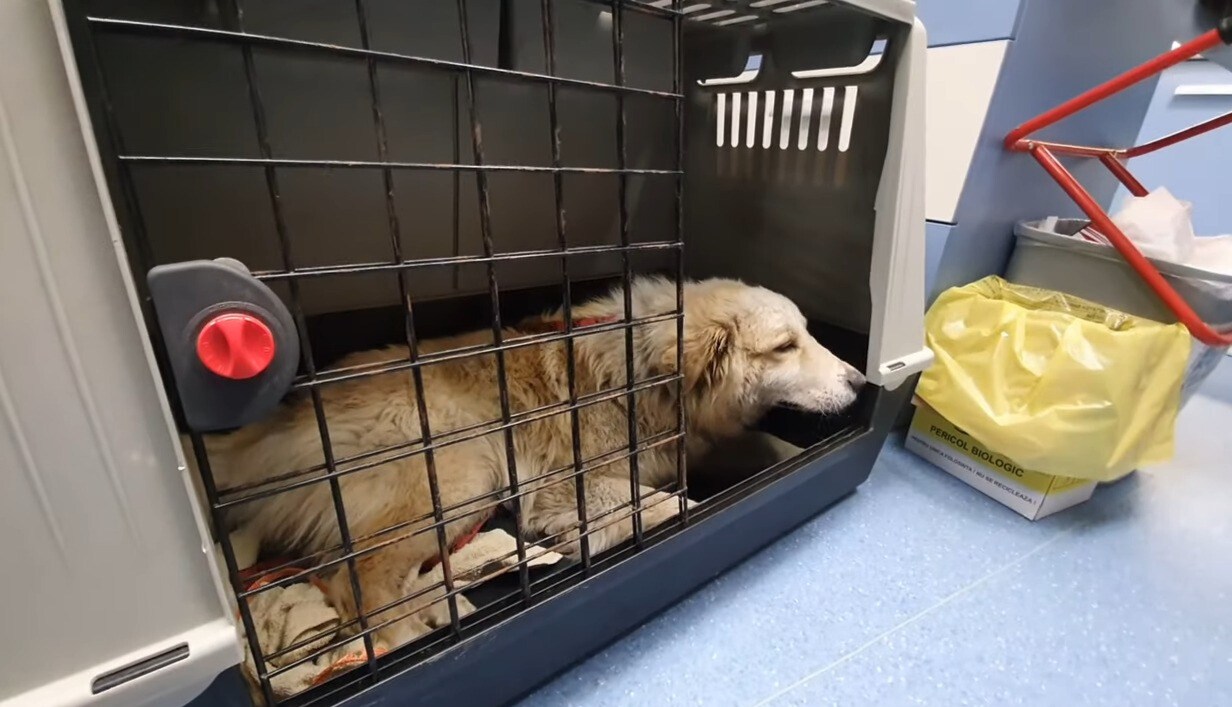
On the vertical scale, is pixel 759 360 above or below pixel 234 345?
below

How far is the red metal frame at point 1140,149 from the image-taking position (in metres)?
1.00

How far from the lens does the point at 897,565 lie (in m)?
0.99

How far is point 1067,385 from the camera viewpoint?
40.2 inches

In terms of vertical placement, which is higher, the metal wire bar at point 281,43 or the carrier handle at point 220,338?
the metal wire bar at point 281,43

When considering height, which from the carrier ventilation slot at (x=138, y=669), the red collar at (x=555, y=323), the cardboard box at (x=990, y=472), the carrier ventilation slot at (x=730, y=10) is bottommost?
the cardboard box at (x=990, y=472)

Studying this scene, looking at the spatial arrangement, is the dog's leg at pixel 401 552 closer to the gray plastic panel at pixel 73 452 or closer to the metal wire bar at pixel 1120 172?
the gray plastic panel at pixel 73 452

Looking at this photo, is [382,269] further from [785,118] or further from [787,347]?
[785,118]

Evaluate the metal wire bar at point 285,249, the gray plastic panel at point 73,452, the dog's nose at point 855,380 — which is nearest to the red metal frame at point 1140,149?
the dog's nose at point 855,380

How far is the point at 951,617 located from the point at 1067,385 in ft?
1.52

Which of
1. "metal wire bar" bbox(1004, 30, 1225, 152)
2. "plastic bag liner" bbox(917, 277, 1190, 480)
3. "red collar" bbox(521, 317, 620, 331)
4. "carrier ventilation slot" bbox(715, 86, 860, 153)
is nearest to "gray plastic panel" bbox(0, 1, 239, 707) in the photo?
"red collar" bbox(521, 317, 620, 331)

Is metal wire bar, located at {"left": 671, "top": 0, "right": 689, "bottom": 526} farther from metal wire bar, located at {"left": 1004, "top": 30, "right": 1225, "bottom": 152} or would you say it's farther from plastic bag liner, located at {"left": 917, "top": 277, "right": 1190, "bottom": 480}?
metal wire bar, located at {"left": 1004, "top": 30, "right": 1225, "bottom": 152}

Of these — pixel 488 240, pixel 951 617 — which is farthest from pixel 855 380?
pixel 488 240

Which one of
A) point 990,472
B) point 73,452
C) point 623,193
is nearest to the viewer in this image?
point 73,452

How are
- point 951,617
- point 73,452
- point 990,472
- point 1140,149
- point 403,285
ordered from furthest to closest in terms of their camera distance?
point 1140,149
point 990,472
point 951,617
point 403,285
point 73,452
